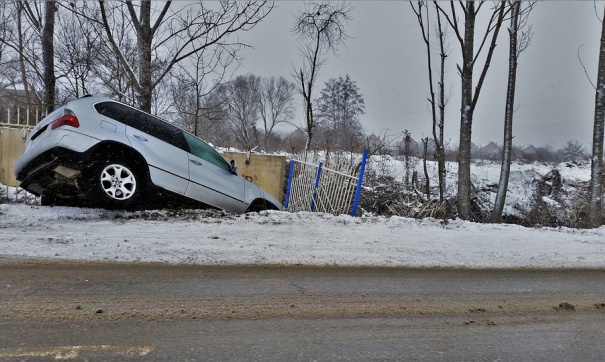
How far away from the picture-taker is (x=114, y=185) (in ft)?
21.9

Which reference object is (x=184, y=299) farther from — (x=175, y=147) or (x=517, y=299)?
(x=175, y=147)

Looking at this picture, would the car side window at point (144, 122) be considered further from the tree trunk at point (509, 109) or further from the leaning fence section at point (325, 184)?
the tree trunk at point (509, 109)

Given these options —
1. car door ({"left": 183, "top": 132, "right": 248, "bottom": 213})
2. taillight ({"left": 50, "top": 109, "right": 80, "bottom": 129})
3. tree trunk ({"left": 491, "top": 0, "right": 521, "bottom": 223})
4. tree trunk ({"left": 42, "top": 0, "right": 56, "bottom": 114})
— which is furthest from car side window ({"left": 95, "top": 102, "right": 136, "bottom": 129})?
tree trunk ({"left": 491, "top": 0, "right": 521, "bottom": 223})

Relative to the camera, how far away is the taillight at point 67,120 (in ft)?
20.5

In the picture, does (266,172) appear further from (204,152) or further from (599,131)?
→ (599,131)

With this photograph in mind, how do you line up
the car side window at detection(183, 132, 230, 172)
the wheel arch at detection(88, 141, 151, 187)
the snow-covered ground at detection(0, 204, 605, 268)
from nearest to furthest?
the snow-covered ground at detection(0, 204, 605, 268)
the wheel arch at detection(88, 141, 151, 187)
the car side window at detection(183, 132, 230, 172)

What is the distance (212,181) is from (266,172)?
412 cm

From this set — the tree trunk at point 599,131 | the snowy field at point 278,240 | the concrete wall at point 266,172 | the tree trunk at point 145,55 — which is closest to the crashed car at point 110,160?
the snowy field at point 278,240

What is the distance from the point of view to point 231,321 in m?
3.29

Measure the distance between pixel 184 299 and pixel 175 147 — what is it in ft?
13.3

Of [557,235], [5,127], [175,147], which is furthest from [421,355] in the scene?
[5,127]

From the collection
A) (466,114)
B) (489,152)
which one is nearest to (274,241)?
A: (466,114)

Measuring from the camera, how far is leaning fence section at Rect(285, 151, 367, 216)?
923cm

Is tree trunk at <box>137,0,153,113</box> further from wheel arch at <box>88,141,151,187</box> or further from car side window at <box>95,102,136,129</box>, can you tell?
wheel arch at <box>88,141,151,187</box>
